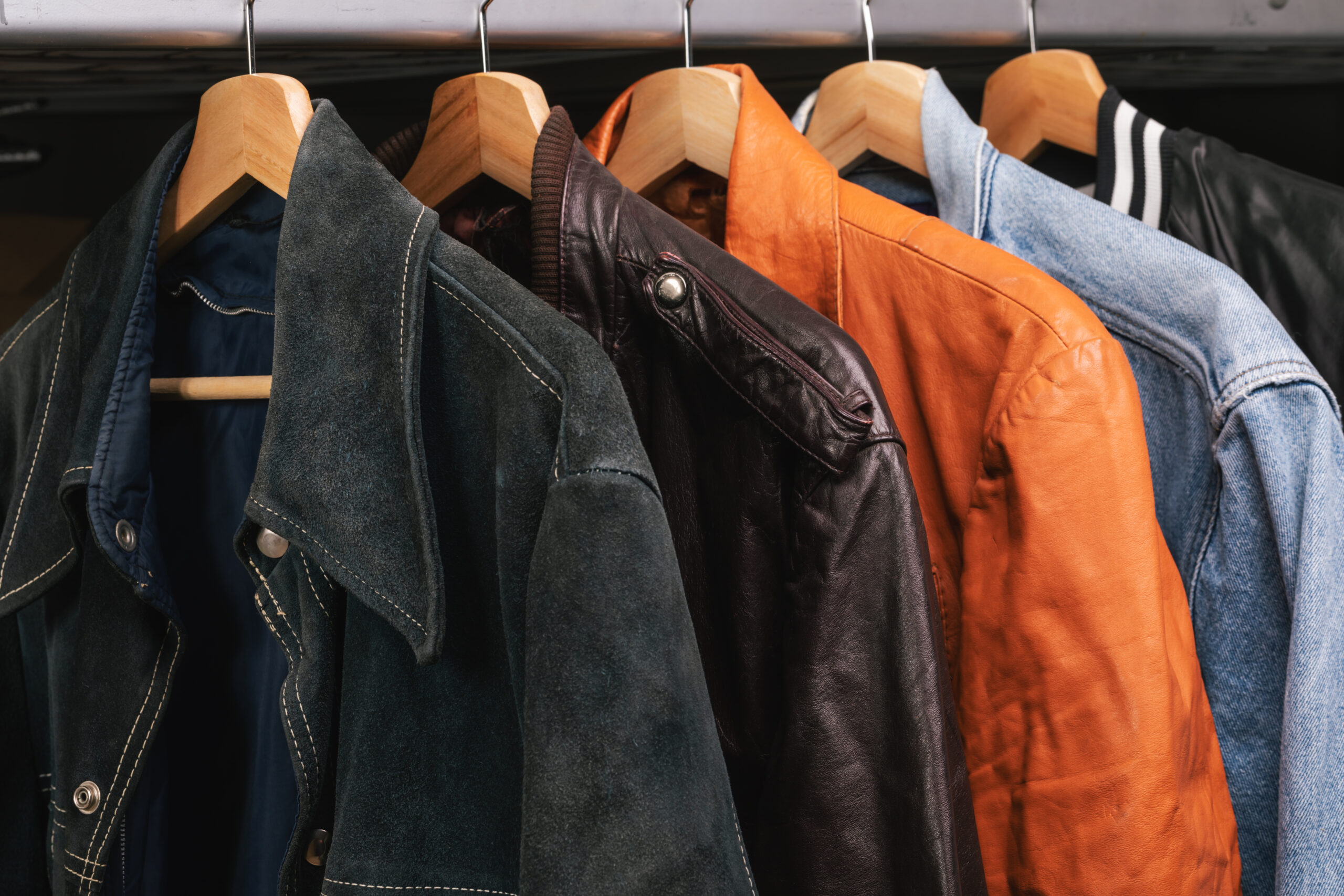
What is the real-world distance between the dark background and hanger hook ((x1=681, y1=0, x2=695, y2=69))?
0.06m

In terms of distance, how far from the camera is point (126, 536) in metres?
0.72

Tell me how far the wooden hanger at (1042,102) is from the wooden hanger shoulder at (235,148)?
2.50 feet

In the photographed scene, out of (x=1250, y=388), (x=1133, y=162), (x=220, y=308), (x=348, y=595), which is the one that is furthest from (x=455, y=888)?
(x=1133, y=162)

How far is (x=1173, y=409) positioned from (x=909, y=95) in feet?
1.31

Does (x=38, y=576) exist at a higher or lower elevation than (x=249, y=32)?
lower

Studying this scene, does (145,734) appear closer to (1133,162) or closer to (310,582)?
(310,582)

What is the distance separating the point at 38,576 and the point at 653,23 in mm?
757

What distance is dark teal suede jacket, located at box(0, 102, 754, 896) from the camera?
521 mm

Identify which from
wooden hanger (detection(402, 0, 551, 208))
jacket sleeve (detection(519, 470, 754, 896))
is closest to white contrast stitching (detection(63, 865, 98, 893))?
jacket sleeve (detection(519, 470, 754, 896))

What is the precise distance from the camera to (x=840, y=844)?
23.3 inches

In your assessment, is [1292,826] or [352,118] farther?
[352,118]

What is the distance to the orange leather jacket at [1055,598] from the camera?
2.07 ft

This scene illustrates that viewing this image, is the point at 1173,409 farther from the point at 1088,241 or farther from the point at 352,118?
the point at 352,118

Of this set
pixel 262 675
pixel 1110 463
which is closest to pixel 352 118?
pixel 262 675
